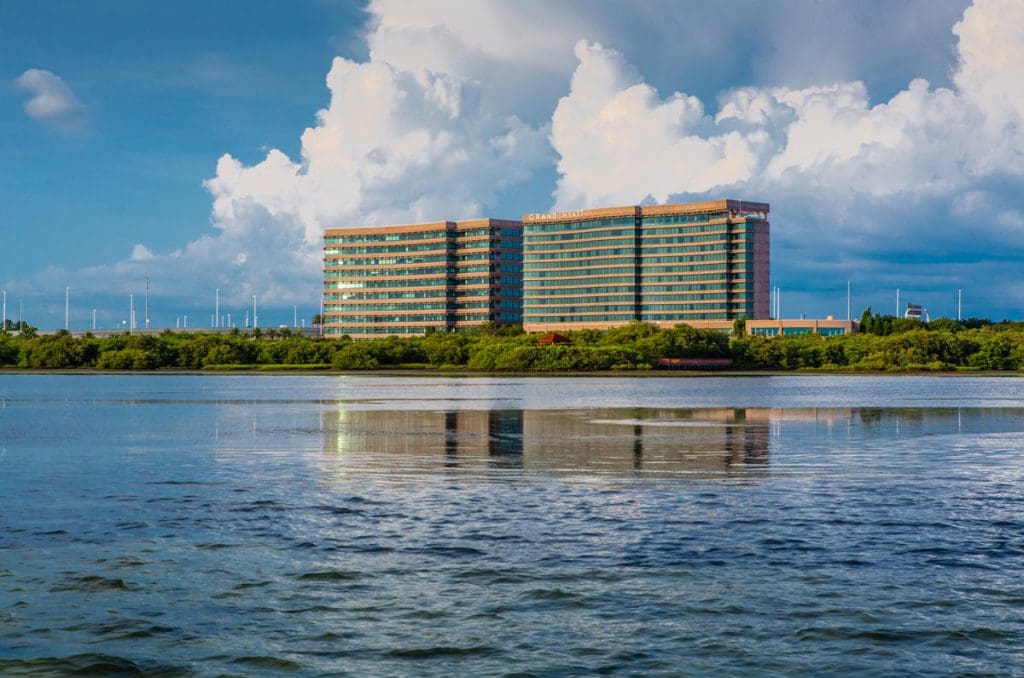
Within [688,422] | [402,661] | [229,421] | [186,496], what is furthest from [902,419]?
[402,661]

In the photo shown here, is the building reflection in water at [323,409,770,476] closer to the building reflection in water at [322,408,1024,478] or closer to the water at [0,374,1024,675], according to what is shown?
the building reflection in water at [322,408,1024,478]

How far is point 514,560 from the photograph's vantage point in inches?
916

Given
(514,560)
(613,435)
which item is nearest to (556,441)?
(613,435)

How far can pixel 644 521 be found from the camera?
1102 inches

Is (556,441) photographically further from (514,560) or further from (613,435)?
(514,560)

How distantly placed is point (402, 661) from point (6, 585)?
9.48 m

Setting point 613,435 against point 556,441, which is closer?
point 556,441

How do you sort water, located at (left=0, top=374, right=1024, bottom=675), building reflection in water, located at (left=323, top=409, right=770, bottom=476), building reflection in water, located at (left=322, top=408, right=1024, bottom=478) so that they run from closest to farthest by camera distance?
water, located at (left=0, top=374, right=1024, bottom=675)
building reflection in water, located at (left=322, top=408, right=1024, bottom=478)
building reflection in water, located at (left=323, top=409, right=770, bottom=476)

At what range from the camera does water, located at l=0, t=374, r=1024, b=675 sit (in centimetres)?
1698

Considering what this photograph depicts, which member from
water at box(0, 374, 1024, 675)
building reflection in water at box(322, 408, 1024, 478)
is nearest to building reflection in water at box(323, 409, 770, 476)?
building reflection in water at box(322, 408, 1024, 478)

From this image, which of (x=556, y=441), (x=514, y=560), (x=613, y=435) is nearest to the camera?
(x=514, y=560)

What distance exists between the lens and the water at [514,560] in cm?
1698

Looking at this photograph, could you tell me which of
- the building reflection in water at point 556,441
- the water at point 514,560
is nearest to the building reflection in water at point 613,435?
the building reflection in water at point 556,441

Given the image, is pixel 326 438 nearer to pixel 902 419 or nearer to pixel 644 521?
pixel 644 521
